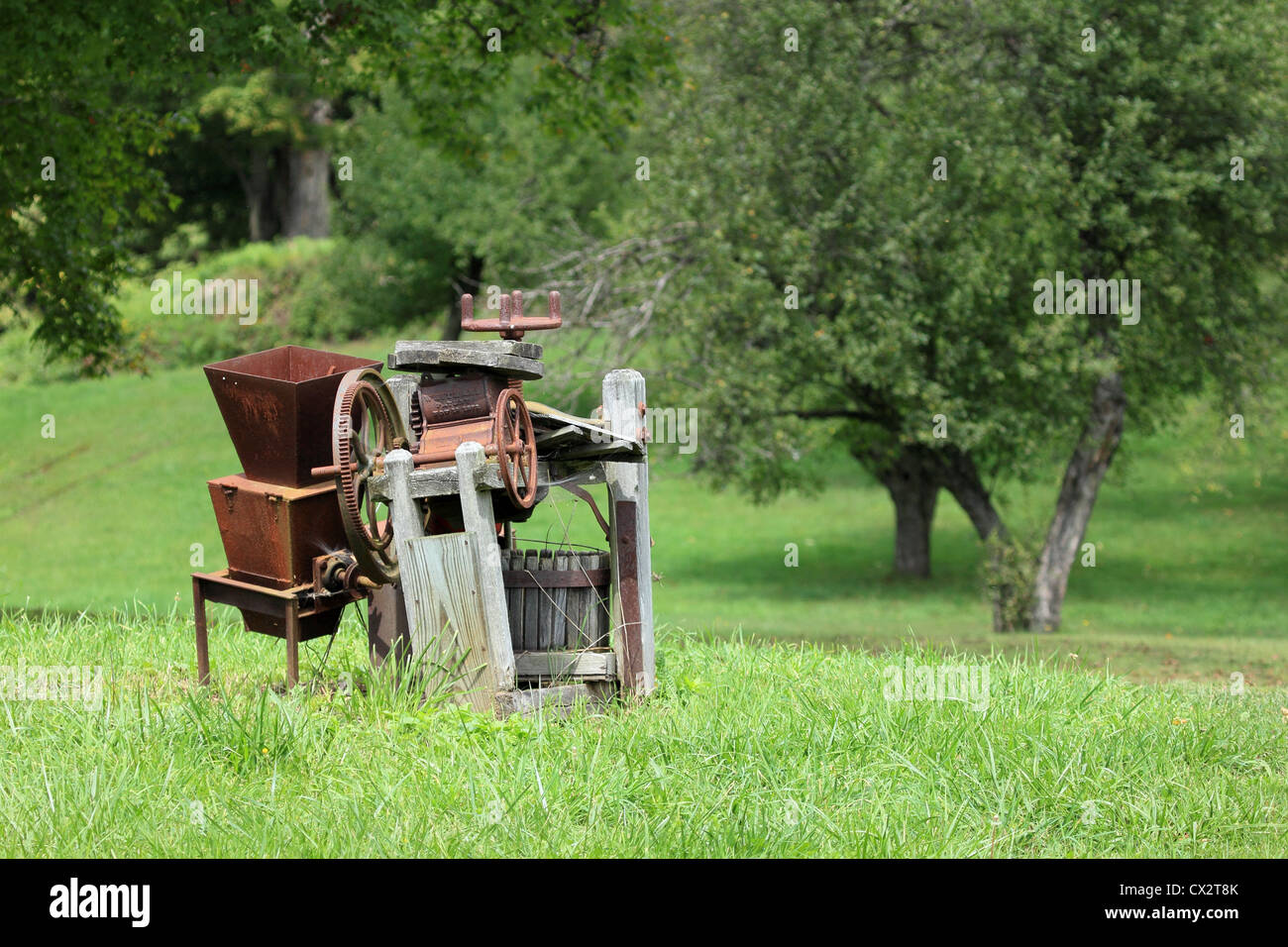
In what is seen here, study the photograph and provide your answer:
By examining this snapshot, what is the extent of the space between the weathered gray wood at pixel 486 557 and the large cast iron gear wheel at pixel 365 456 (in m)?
0.49

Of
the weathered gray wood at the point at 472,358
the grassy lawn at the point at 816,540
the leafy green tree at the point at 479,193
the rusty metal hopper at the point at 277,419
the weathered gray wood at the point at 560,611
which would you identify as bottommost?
the grassy lawn at the point at 816,540

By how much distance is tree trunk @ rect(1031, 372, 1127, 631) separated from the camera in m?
16.6

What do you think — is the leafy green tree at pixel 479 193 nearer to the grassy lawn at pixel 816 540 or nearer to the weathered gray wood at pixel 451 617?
the grassy lawn at pixel 816 540

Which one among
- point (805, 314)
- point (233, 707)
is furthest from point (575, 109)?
point (233, 707)

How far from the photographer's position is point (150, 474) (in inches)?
1174

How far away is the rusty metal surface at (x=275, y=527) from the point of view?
6.16 metres

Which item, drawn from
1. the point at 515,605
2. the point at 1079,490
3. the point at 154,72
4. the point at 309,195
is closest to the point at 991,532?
the point at 1079,490

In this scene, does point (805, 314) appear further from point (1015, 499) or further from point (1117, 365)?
point (1015, 499)

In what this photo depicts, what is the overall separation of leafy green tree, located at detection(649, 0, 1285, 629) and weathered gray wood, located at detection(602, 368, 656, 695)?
8.73 metres

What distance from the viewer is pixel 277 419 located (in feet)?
20.2

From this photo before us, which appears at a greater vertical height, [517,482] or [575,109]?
[575,109]

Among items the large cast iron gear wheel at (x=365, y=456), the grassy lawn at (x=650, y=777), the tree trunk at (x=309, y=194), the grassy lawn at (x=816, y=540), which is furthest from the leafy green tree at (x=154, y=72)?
the tree trunk at (x=309, y=194)

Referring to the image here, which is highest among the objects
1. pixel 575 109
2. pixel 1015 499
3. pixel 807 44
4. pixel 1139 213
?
pixel 807 44

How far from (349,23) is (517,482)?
24.2 ft
